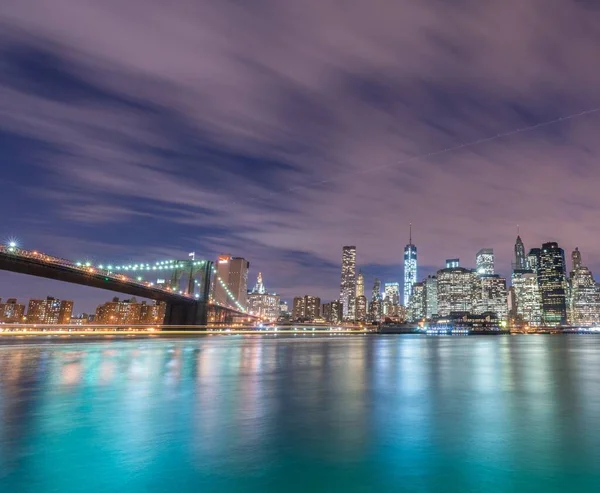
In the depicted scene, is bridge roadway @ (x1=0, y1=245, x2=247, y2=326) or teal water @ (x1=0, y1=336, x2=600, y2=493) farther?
bridge roadway @ (x1=0, y1=245, x2=247, y2=326)

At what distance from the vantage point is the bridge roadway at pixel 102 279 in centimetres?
6944

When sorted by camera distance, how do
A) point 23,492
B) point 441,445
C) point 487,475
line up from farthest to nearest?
1. point 441,445
2. point 487,475
3. point 23,492

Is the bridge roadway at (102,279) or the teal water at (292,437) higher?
the bridge roadway at (102,279)

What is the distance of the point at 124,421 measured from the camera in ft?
35.8

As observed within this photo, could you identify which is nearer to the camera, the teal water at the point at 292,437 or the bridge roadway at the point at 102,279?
the teal water at the point at 292,437

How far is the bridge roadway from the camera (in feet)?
228

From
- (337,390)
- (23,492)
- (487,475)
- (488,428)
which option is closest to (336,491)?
(487,475)

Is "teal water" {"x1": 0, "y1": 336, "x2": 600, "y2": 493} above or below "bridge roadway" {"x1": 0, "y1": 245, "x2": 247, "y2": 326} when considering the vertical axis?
below

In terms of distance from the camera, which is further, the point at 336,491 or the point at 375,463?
the point at 375,463

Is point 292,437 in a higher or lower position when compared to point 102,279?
lower

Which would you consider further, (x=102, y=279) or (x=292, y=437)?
(x=102, y=279)

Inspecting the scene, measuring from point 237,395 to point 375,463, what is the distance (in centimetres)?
819

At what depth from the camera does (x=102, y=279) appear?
268 feet

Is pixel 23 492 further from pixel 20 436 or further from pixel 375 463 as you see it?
pixel 375 463
